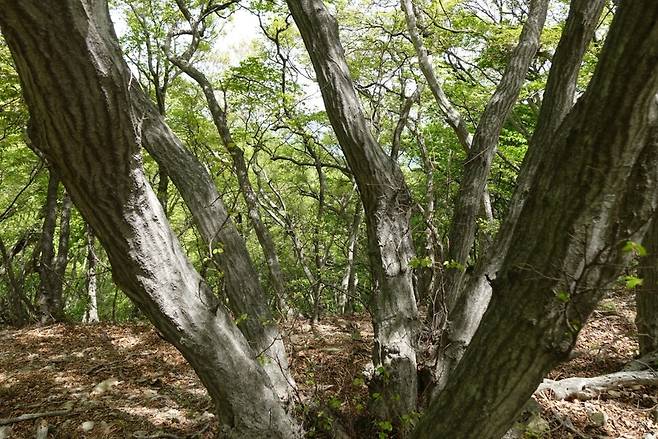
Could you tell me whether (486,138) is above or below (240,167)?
below

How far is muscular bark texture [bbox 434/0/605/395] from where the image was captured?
122 inches

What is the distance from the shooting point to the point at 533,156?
3363 mm

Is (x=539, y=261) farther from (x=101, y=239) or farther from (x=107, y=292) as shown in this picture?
(x=107, y=292)

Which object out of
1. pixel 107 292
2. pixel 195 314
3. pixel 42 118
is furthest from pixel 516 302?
pixel 107 292

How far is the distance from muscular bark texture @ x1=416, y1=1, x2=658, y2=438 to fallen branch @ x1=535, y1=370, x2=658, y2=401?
2784 mm

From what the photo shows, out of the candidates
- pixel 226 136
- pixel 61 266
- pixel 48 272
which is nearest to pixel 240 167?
pixel 226 136

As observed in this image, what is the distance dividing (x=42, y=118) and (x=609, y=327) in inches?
279

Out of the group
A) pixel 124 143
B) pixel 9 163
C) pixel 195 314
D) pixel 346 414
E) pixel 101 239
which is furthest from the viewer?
pixel 9 163

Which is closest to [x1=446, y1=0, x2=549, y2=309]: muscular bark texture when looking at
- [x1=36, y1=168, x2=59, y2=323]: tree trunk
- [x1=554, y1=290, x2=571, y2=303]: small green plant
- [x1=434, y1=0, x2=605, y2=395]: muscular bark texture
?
[x1=434, y1=0, x2=605, y2=395]: muscular bark texture

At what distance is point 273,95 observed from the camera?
31.6ft

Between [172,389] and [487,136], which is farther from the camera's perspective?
[172,389]

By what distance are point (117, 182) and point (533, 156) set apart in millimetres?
2869

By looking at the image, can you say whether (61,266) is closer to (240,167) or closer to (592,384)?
(240,167)

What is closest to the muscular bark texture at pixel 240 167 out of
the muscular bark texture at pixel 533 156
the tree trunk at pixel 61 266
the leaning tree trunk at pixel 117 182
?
the muscular bark texture at pixel 533 156
